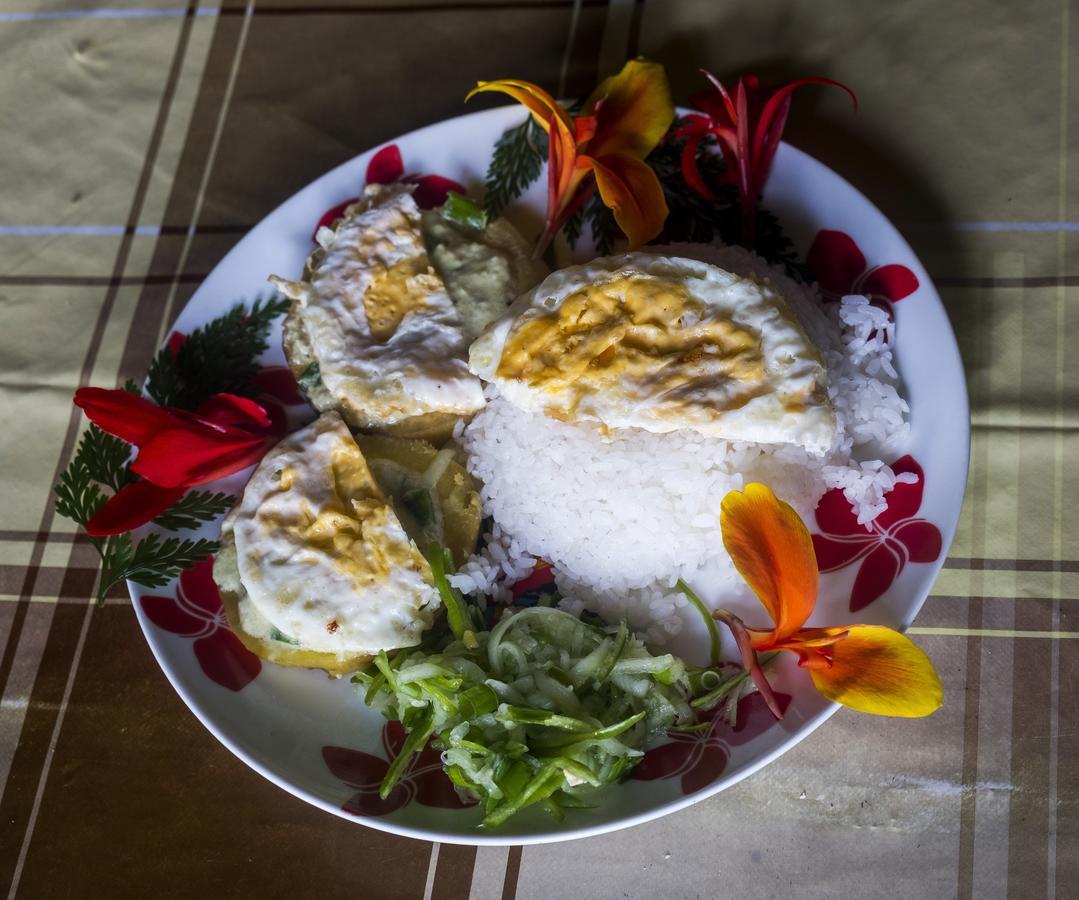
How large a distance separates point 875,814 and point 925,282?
1.48 m

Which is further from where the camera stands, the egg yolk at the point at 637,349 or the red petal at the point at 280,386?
the red petal at the point at 280,386

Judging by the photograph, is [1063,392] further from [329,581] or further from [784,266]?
[329,581]

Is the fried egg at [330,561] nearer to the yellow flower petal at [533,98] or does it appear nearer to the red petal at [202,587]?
the red petal at [202,587]

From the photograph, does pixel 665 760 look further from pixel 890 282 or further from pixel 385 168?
pixel 385 168

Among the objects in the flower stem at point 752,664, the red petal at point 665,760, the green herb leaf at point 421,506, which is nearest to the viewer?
the flower stem at point 752,664

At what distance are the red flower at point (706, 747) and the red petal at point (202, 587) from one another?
51.8 inches

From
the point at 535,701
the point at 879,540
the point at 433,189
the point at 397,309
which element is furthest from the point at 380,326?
the point at 879,540

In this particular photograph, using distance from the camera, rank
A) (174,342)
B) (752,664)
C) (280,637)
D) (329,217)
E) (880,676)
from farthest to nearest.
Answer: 1. (329,217)
2. (174,342)
3. (280,637)
4. (752,664)
5. (880,676)

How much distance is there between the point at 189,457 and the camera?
2826 millimetres

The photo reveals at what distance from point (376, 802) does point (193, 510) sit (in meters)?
1.04

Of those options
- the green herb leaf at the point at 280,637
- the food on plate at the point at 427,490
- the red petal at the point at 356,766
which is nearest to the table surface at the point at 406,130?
the red petal at the point at 356,766

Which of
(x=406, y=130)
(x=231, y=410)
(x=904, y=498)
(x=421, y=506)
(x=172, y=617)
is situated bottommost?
(x=172, y=617)

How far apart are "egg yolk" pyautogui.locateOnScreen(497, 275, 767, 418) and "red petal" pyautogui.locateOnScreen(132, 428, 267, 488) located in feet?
3.02

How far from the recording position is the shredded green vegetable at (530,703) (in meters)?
2.43
